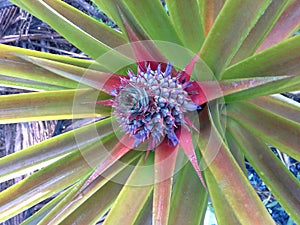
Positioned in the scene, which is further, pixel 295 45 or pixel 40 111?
pixel 40 111

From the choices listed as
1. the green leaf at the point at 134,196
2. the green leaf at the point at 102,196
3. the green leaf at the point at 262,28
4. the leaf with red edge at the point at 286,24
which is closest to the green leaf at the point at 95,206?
the green leaf at the point at 102,196

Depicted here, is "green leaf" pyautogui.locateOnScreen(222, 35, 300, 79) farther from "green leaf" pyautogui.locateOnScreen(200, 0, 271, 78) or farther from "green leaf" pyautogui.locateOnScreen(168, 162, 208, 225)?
"green leaf" pyautogui.locateOnScreen(168, 162, 208, 225)

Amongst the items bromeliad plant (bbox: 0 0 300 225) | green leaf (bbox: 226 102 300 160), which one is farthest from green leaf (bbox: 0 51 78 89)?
green leaf (bbox: 226 102 300 160)

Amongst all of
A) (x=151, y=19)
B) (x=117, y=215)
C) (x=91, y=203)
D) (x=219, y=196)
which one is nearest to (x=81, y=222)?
(x=91, y=203)

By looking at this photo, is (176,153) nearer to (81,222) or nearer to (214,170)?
(214,170)

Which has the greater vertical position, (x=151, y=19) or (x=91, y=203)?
(x=151, y=19)

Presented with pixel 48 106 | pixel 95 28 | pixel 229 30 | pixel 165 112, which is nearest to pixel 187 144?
pixel 165 112

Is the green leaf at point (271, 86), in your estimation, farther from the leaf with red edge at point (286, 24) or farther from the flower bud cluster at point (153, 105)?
the leaf with red edge at point (286, 24)
